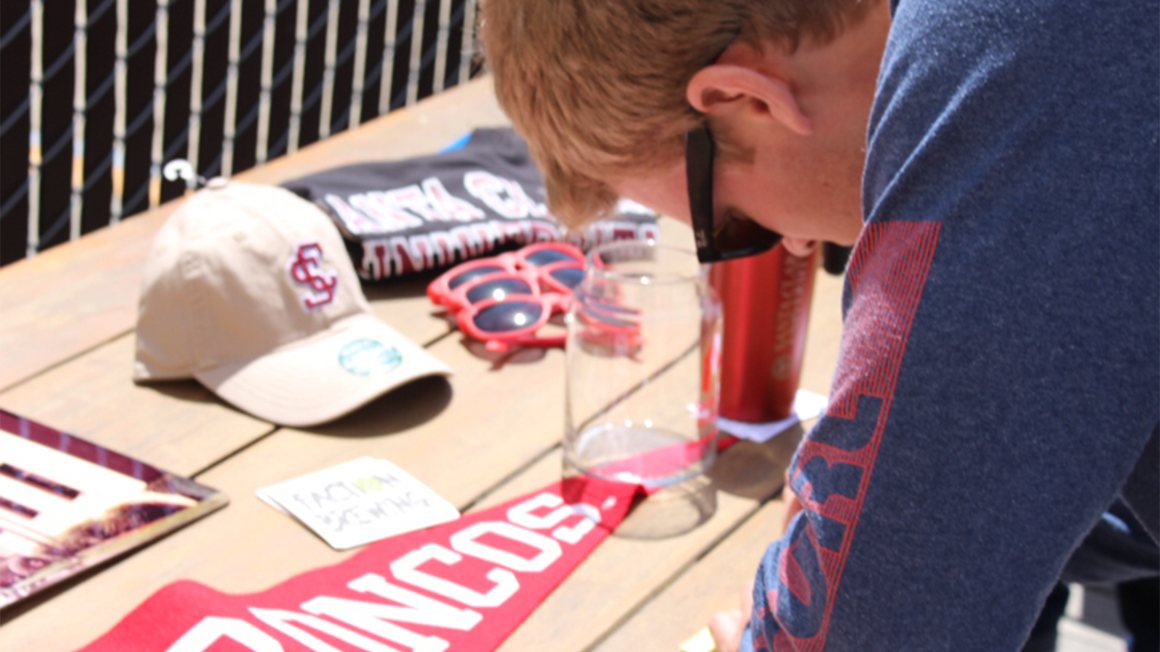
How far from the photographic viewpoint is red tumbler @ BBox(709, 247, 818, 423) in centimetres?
126

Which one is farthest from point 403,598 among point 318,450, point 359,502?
point 318,450

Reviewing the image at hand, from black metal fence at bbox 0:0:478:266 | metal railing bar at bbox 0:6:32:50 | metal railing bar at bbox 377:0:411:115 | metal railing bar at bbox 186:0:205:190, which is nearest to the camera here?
metal railing bar at bbox 0:6:32:50

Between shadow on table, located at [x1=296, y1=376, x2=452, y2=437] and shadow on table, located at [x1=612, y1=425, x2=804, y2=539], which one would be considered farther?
shadow on table, located at [x1=296, y1=376, x2=452, y2=437]

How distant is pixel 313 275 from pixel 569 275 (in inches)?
13.6

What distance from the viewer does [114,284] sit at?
60.7 inches

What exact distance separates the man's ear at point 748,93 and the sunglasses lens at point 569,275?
2.14 ft

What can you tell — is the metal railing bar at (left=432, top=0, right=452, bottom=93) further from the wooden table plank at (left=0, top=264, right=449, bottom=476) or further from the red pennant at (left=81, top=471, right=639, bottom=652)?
the red pennant at (left=81, top=471, right=639, bottom=652)

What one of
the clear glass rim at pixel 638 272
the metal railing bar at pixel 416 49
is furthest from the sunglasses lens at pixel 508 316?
the metal railing bar at pixel 416 49

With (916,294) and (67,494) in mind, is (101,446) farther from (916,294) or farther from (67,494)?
(916,294)

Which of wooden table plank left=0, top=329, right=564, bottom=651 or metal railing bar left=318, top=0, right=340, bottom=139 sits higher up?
metal railing bar left=318, top=0, right=340, bottom=139

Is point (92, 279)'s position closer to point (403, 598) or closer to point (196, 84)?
point (403, 598)

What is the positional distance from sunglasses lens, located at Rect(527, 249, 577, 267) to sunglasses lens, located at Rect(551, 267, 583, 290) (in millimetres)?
30

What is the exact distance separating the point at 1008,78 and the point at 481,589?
0.58 m

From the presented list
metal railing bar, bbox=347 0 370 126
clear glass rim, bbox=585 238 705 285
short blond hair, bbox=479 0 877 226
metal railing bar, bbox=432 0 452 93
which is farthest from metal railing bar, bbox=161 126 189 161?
short blond hair, bbox=479 0 877 226
